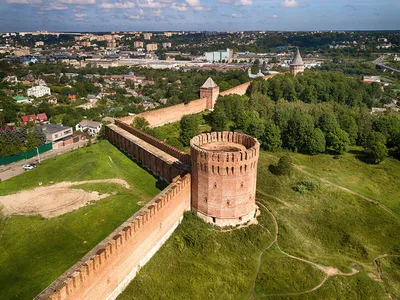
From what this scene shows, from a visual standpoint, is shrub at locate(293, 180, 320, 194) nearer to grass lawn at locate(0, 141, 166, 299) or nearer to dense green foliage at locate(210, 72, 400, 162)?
dense green foliage at locate(210, 72, 400, 162)

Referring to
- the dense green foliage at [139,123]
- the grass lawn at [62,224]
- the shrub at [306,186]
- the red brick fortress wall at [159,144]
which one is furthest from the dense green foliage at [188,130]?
the shrub at [306,186]

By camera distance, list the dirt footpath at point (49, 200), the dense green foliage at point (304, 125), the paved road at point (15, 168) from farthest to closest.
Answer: the dense green foliage at point (304, 125) < the paved road at point (15, 168) < the dirt footpath at point (49, 200)

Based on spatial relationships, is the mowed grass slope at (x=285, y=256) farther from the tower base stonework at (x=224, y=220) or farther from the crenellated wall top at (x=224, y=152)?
the crenellated wall top at (x=224, y=152)

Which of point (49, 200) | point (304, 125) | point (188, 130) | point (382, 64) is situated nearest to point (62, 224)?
point (49, 200)

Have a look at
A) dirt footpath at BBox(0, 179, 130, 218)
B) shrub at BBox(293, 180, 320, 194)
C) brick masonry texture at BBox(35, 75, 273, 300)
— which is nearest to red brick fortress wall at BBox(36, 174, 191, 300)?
brick masonry texture at BBox(35, 75, 273, 300)

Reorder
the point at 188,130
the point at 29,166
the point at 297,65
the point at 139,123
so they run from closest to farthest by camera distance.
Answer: the point at 29,166
the point at 188,130
the point at 139,123
the point at 297,65

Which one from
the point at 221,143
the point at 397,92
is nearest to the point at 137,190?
the point at 221,143

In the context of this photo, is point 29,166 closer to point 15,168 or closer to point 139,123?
point 15,168
